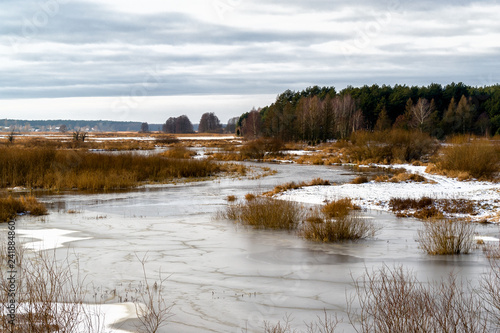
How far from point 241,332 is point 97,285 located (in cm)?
342

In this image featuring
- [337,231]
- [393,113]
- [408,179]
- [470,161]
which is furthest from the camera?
[393,113]

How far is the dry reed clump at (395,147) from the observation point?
139ft

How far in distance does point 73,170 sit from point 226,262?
19684 millimetres

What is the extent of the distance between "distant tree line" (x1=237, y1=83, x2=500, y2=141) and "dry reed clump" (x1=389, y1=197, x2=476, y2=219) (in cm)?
5258

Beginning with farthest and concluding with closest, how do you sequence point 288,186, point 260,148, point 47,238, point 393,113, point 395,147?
point 393,113 → point 260,148 → point 395,147 → point 288,186 → point 47,238

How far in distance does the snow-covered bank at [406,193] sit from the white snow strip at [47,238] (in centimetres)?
914

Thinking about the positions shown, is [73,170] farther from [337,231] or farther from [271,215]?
[337,231]

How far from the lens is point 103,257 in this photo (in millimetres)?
10922

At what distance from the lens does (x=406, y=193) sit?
21.0 meters

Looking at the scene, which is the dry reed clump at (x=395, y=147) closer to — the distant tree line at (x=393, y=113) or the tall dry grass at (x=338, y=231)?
the distant tree line at (x=393, y=113)

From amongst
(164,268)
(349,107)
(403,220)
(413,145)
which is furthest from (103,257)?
(349,107)

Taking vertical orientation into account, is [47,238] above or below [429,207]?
below

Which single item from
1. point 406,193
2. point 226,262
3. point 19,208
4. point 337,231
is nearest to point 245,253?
point 226,262

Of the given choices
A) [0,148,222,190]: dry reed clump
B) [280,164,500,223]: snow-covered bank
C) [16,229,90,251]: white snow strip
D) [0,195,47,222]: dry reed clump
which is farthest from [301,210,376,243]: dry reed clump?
[0,148,222,190]: dry reed clump
